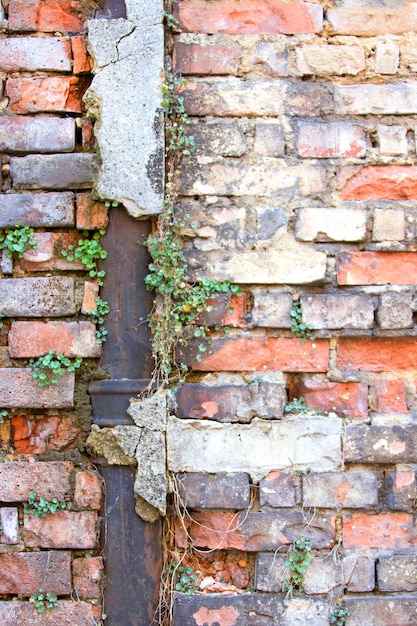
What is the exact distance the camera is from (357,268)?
1772mm

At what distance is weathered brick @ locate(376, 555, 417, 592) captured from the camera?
5.65ft

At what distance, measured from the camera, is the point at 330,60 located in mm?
1815

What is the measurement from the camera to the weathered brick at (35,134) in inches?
70.6

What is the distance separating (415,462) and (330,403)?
0.29m

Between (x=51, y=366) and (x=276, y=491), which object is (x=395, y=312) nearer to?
(x=276, y=491)

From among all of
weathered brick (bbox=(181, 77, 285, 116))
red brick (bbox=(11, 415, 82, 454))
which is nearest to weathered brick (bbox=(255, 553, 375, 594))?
red brick (bbox=(11, 415, 82, 454))

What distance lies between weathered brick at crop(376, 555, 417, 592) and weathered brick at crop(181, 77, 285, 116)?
1.31 m

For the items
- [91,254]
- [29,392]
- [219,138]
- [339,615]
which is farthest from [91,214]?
[339,615]

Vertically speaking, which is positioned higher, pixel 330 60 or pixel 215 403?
pixel 330 60

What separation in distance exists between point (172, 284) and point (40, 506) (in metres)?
0.72

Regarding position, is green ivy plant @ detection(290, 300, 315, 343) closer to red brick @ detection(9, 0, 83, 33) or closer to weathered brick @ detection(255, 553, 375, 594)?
weathered brick @ detection(255, 553, 375, 594)

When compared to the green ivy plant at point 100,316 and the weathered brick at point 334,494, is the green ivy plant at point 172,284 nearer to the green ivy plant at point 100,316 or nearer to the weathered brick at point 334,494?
the green ivy plant at point 100,316

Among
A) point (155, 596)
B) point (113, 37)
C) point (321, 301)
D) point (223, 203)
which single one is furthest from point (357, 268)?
point (155, 596)

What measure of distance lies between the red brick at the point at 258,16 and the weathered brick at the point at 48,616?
1689mm
